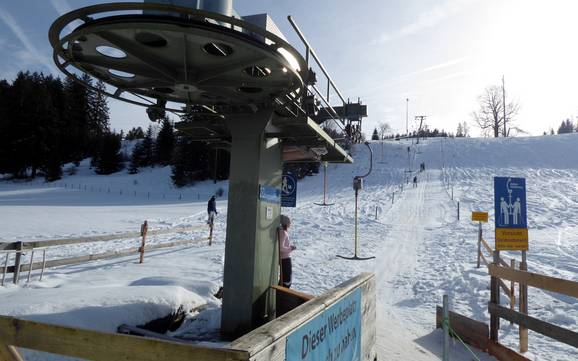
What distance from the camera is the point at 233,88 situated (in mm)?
5562

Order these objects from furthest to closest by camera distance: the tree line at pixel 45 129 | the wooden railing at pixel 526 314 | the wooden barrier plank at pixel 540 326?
the tree line at pixel 45 129 → the wooden railing at pixel 526 314 → the wooden barrier plank at pixel 540 326

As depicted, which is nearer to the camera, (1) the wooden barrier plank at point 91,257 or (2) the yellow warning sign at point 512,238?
(2) the yellow warning sign at point 512,238

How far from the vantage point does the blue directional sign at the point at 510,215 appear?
24.4 feet

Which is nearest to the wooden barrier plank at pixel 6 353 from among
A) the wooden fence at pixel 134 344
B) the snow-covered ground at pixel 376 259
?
the wooden fence at pixel 134 344

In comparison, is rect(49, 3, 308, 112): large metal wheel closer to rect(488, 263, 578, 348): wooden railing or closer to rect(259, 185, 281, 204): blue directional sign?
rect(259, 185, 281, 204): blue directional sign

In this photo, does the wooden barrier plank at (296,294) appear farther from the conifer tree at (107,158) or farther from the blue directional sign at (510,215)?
the conifer tree at (107,158)

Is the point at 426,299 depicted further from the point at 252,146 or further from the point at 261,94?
the point at 261,94

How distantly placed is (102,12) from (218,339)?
196 inches

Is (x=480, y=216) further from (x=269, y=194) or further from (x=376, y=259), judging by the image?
(x=269, y=194)

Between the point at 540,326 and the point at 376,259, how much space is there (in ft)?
28.4

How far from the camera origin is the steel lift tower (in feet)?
13.1

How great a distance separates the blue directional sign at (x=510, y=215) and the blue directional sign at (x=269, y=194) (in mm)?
4159

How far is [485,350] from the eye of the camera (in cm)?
666

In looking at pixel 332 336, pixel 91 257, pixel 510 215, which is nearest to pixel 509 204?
pixel 510 215
